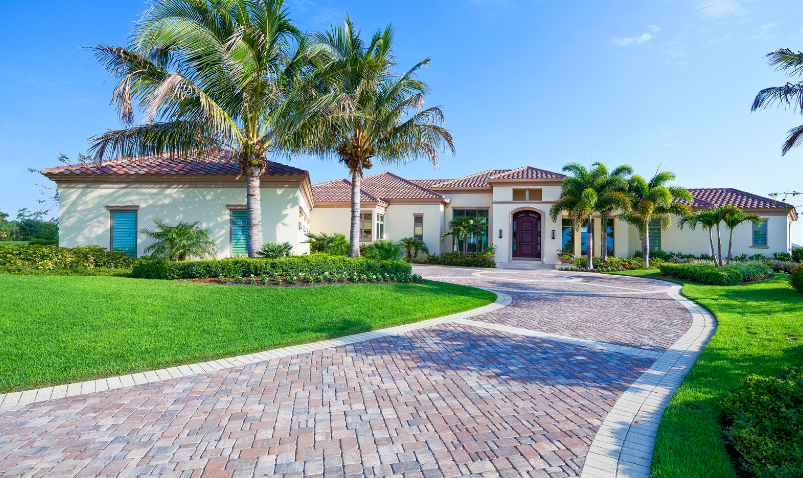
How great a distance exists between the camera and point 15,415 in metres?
3.70

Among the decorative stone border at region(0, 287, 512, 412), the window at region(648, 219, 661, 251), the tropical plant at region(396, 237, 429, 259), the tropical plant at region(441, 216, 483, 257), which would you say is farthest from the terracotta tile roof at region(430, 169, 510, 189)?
the decorative stone border at region(0, 287, 512, 412)

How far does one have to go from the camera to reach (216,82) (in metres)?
11.6

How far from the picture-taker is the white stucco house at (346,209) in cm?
1500

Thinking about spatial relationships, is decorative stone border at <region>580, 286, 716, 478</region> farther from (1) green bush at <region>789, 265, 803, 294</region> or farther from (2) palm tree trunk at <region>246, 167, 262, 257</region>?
(2) palm tree trunk at <region>246, 167, 262, 257</region>

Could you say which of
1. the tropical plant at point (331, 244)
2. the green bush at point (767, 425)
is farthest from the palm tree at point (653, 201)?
the green bush at point (767, 425)

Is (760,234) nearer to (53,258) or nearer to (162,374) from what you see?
(162,374)

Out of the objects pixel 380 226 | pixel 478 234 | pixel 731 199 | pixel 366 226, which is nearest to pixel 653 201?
pixel 731 199

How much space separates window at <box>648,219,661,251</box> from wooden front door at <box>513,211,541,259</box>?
7.39 meters

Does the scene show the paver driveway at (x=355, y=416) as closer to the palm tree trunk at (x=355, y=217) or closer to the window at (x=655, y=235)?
the palm tree trunk at (x=355, y=217)

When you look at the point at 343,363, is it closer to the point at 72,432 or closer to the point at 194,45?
the point at 72,432

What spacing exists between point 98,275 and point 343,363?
415 inches

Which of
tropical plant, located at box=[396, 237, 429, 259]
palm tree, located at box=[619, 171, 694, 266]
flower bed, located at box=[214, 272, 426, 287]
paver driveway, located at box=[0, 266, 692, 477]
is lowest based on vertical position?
paver driveway, located at box=[0, 266, 692, 477]

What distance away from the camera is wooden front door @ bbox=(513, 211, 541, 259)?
2395 centimetres

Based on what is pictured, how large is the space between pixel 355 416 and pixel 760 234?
29485mm
